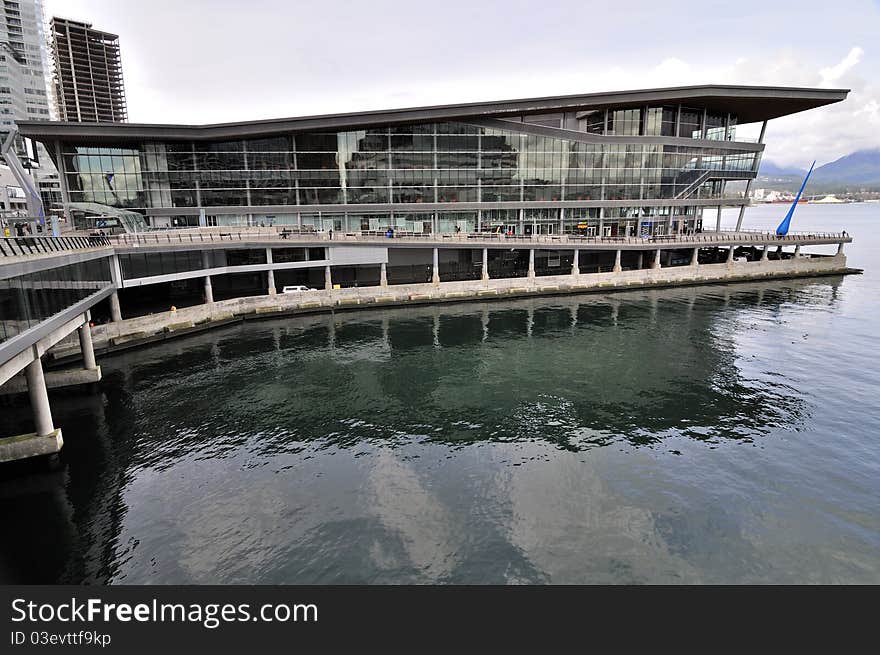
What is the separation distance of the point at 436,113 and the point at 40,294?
6508 cm

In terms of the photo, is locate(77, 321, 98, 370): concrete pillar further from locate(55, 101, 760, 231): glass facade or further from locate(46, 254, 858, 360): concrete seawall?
locate(55, 101, 760, 231): glass facade

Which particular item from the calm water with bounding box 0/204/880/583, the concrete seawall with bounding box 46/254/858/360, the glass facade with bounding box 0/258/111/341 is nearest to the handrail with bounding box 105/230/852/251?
the concrete seawall with bounding box 46/254/858/360

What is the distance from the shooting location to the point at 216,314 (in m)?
59.4

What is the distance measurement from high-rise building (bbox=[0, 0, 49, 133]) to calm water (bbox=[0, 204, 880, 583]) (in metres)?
173

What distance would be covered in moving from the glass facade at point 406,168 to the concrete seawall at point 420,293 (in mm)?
17209

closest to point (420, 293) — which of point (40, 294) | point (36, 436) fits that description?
point (40, 294)

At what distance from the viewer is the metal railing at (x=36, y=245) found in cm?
2977

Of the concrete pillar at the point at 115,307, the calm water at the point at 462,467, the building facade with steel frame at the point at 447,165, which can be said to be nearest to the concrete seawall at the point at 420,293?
the concrete pillar at the point at 115,307

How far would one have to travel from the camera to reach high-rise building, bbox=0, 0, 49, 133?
160 meters

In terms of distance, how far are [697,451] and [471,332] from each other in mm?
→ 30785

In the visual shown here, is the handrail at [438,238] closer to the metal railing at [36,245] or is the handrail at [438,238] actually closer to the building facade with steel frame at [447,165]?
the building facade with steel frame at [447,165]

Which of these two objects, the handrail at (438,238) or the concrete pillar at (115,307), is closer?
the concrete pillar at (115,307)

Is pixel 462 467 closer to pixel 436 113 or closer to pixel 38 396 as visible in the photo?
pixel 38 396
